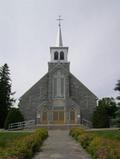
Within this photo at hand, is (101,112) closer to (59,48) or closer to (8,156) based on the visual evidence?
(59,48)

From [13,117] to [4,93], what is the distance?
33.9 feet

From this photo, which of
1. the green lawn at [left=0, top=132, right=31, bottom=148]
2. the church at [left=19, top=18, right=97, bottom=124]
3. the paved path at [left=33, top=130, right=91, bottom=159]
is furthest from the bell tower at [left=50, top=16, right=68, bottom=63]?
the paved path at [left=33, top=130, right=91, bottom=159]

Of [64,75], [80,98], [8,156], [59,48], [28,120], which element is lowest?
[8,156]

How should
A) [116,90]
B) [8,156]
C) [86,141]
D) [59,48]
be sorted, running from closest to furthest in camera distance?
1. [8,156]
2. [86,141]
3. [116,90]
4. [59,48]

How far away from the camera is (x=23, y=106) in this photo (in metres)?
52.9

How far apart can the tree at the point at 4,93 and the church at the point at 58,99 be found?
4.71m

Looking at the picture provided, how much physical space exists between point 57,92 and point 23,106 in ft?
17.7

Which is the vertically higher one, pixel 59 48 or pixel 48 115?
pixel 59 48

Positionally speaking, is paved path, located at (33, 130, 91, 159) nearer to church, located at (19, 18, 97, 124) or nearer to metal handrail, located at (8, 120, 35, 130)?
metal handrail, located at (8, 120, 35, 130)

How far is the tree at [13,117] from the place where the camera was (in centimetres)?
4808

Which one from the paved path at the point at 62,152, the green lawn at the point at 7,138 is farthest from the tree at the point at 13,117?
the paved path at the point at 62,152

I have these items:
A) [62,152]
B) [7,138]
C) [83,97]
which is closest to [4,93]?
[83,97]

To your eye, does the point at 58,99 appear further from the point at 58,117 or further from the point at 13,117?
the point at 13,117

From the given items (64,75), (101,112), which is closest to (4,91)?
(64,75)
